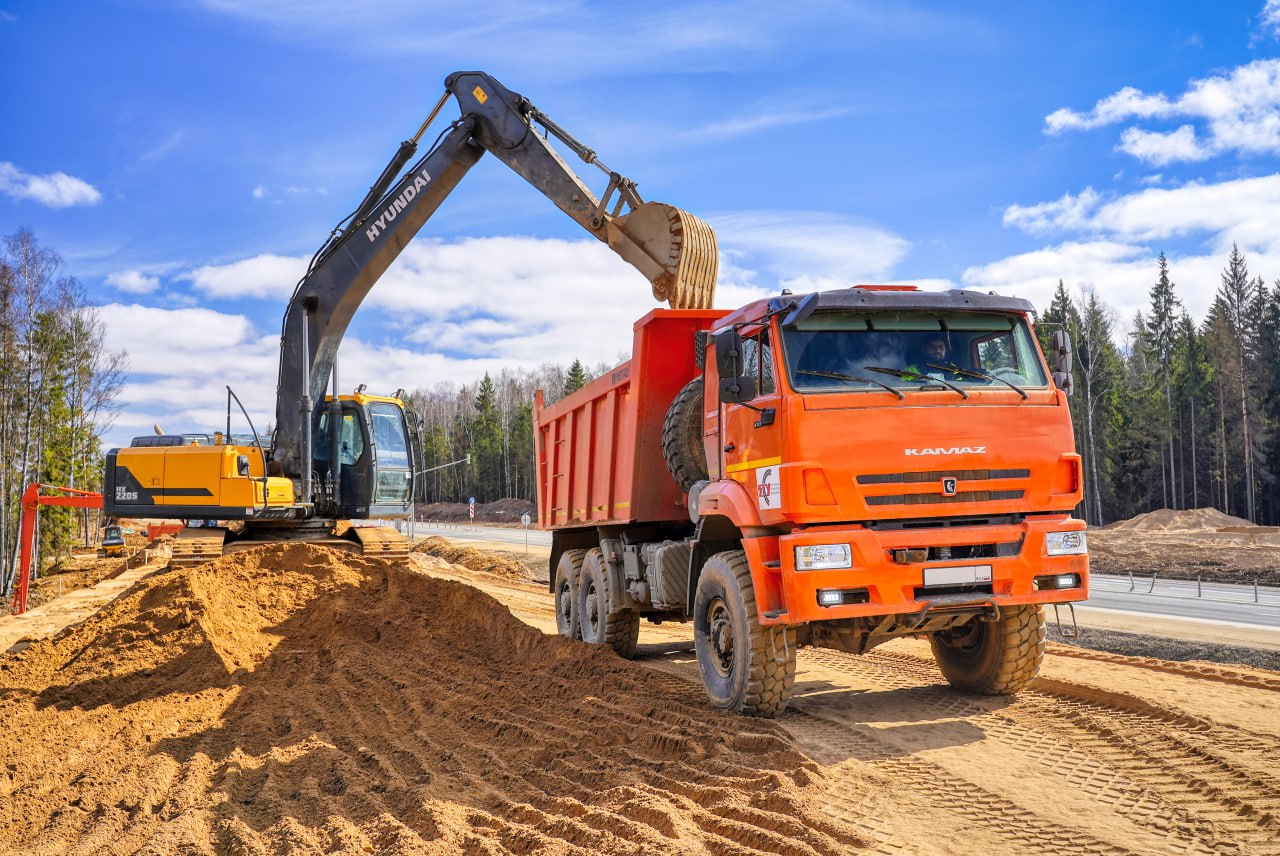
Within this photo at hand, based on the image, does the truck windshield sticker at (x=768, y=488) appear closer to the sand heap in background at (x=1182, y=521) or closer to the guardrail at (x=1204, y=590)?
the guardrail at (x=1204, y=590)

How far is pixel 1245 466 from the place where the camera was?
51.4 metres

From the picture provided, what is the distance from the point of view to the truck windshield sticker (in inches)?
260

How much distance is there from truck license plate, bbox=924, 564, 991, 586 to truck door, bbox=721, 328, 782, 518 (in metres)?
1.12

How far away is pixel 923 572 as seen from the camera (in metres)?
6.55

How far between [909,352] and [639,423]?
120 inches

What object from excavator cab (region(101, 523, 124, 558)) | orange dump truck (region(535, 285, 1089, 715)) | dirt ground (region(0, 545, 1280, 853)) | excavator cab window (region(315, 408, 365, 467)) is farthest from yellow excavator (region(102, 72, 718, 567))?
excavator cab (region(101, 523, 124, 558))

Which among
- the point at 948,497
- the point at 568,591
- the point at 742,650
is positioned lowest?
the point at 568,591

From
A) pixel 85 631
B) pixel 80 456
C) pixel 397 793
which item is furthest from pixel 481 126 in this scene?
pixel 80 456

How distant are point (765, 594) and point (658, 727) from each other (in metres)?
1.25

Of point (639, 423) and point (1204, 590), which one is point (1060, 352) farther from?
point (1204, 590)

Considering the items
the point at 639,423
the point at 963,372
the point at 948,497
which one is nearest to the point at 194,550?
the point at 639,423

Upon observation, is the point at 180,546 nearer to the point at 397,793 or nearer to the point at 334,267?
the point at 334,267

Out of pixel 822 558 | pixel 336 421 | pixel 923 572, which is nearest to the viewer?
pixel 822 558

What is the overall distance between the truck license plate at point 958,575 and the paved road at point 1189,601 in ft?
32.4
